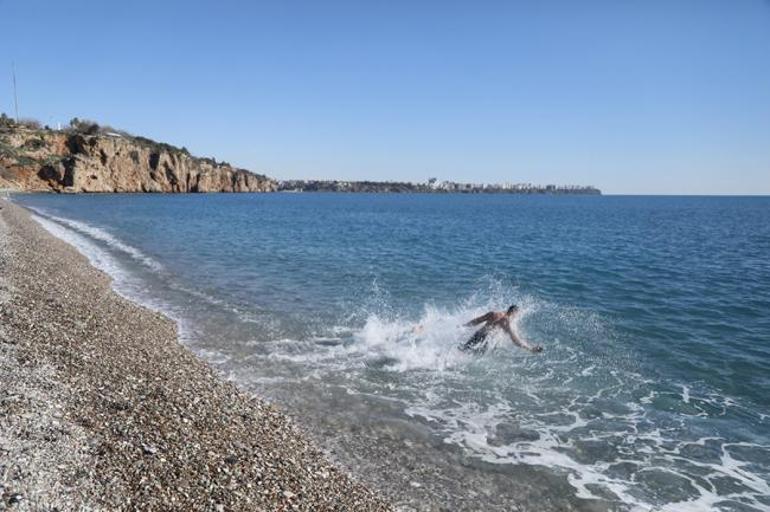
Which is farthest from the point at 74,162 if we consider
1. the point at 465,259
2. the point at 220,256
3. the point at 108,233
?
the point at 465,259

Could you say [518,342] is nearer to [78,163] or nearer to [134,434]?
[134,434]

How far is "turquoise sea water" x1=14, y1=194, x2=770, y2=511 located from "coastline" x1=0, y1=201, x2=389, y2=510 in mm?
1347

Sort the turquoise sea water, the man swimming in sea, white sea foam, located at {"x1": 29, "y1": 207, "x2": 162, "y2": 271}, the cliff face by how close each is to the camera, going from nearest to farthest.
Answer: the turquoise sea water
the man swimming in sea
white sea foam, located at {"x1": 29, "y1": 207, "x2": 162, "y2": 271}
the cliff face

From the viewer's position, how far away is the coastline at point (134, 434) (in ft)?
22.2

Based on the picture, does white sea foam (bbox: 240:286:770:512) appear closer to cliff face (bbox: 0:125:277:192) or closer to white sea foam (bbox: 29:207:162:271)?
white sea foam (bbox: 29:207:162:271)

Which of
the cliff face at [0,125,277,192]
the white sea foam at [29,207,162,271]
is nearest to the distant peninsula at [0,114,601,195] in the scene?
the cliff face at [0,125,277,192]

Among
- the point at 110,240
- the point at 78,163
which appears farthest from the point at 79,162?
the point at 110,240

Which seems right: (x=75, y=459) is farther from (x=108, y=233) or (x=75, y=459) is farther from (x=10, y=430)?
(x=108, y=233)

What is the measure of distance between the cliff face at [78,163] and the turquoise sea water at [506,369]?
3950 inches

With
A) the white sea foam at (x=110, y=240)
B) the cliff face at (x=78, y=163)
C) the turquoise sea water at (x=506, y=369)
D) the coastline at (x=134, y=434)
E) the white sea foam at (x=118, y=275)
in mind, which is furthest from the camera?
the cliff face at (x=78, y=163)

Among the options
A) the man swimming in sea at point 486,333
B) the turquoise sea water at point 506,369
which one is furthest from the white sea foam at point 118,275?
the man swimming in sea at point 486,333

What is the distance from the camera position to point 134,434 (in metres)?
8.25

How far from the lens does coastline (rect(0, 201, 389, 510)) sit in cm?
677

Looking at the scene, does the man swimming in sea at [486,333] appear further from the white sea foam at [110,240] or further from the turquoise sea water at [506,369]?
the white sea foam at [110,240]
